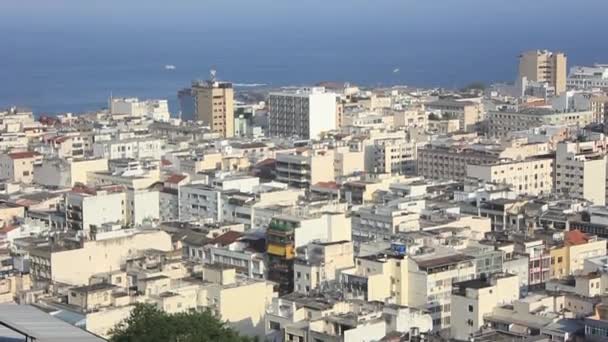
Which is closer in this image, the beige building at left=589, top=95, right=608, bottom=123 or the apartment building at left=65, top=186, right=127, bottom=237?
the apartment building at left=65, top=186, right=127, bottom=237

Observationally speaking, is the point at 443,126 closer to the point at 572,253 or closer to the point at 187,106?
the point at 187,106

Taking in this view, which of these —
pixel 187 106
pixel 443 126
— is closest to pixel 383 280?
pixel 443 126

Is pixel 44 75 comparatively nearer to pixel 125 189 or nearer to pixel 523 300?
pixel 125 189

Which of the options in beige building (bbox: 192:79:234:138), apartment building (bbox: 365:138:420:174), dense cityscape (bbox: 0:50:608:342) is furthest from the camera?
beige building (bbox: 192:79:234:138)

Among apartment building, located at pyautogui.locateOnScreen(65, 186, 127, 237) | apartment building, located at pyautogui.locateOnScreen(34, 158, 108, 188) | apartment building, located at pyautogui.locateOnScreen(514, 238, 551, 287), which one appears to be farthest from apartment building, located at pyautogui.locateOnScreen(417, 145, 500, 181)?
apartment building, located at pyautogui.locateOnScreen(514, 238, 551, 287)

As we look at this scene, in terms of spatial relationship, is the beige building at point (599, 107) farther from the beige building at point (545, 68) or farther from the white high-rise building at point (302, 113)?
the beige building at point (545, 68)

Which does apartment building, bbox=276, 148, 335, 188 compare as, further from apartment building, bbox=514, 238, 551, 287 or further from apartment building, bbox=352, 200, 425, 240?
apartment building, bbox=514, 238, 551, 287
